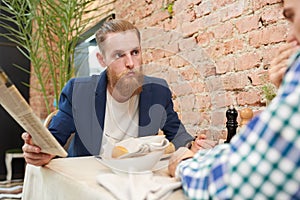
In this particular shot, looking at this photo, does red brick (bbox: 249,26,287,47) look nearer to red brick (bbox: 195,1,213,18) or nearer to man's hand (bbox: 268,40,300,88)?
red brick (bbox: 195,1,213,18)

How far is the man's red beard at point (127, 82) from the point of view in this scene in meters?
1.10

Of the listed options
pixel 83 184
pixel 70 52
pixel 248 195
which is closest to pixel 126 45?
pixel 83 184

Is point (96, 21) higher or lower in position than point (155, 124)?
higher

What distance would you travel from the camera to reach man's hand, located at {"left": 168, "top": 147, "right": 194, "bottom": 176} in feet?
2.75

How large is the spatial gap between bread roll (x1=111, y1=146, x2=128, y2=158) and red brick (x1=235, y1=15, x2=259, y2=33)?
81cm

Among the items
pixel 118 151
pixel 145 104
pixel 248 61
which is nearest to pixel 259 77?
pixel 248 61

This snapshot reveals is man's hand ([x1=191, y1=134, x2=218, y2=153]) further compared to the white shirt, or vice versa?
the white shirt

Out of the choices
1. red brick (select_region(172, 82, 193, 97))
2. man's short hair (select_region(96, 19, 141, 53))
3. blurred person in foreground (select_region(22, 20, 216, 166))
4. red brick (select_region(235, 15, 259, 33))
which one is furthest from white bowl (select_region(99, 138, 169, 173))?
red brick (select_region(235, 15, 259, 33))

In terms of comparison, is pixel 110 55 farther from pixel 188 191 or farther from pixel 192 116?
pixel 188 191

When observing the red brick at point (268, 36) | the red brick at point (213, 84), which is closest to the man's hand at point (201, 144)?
the red brick at point (213, 84)

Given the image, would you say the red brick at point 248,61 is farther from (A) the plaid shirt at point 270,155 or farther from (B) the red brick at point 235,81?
(A) the plaid shirt at point 270,155

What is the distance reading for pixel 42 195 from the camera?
110cm

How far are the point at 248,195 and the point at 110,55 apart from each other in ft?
2.64

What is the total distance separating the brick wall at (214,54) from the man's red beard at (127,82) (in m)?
0.04
